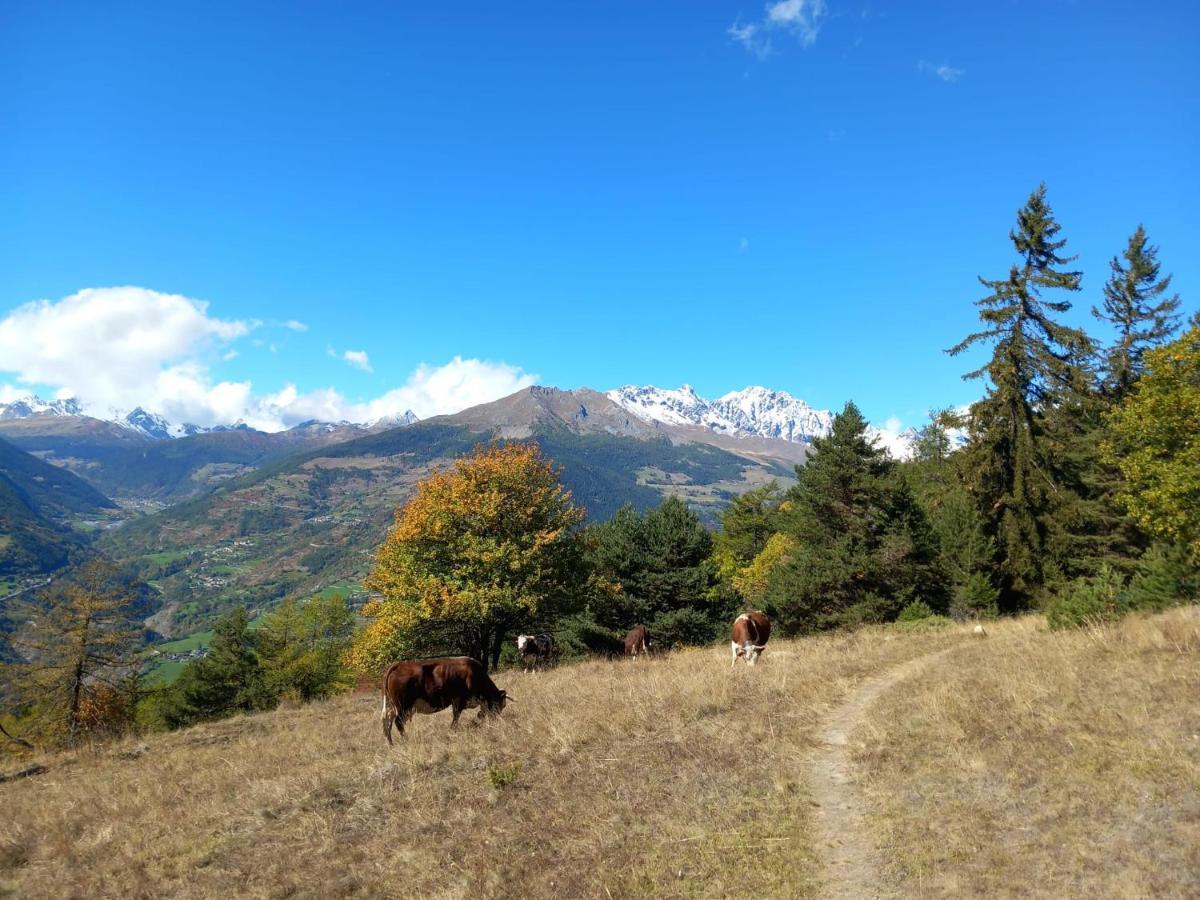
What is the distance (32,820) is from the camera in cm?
1038

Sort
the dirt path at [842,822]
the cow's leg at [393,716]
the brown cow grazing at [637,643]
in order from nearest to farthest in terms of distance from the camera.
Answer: the dirt path at [842,822]
the cow's leg at [393,716]
the brown cow grazing at [637,643]

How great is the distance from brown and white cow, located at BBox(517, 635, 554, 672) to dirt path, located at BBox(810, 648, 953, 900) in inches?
791

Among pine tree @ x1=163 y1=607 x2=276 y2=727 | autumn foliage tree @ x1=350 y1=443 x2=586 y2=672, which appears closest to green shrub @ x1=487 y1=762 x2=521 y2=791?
autumn foliage tree @ x1=350 y1=443 x2=586 y2=672

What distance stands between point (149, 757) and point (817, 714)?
17.7m

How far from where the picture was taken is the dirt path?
268 inches

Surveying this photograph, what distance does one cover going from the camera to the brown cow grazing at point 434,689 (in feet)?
45.5

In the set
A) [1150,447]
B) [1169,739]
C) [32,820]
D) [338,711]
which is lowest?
[338,711]

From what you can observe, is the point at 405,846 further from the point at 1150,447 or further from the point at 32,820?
the point at 1150,447

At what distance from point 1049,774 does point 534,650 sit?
26.2 meters

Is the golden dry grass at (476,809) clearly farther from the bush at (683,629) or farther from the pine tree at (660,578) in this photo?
the pine tree at (660,578)

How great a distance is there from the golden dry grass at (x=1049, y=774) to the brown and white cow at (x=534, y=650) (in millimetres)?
20576

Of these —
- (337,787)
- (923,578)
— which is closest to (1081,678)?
(337,787)

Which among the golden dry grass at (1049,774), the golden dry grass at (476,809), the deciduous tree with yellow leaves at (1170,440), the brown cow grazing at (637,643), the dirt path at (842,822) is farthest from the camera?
the brown cow grazing at (637,643)

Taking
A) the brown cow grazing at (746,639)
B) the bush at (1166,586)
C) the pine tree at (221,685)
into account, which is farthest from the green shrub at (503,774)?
the pine tree at (221,685)
